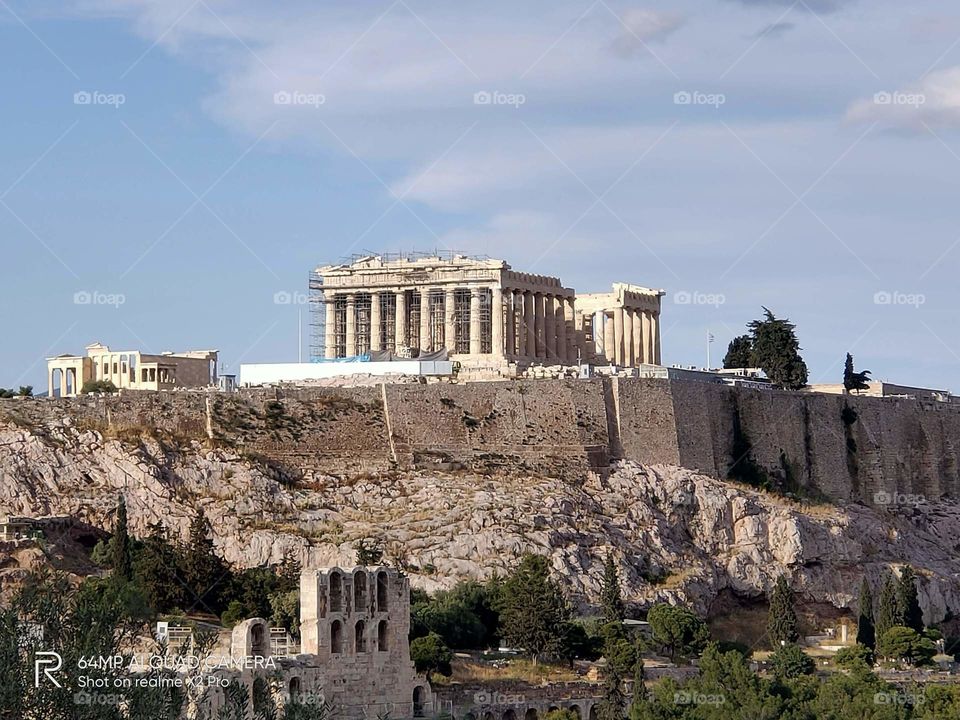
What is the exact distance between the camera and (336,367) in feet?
290

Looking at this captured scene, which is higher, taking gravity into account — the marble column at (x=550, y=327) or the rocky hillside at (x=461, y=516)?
the marble column at (x=550, y=327)

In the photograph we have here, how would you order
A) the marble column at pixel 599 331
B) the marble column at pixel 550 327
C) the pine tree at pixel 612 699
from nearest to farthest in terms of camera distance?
1. the pine tree at pixel 612 699
2. the marble column at pixel 550 327
3. the marble column at pixel 599 331

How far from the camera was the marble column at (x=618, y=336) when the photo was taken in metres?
101

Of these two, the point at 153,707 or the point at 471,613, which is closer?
the point at 153,707

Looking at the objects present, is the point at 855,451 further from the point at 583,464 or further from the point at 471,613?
the point at 471,613

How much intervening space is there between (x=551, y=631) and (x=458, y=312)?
25.7 m

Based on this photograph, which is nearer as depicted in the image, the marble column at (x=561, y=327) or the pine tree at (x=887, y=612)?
the pine tree at (x=887, y=612)

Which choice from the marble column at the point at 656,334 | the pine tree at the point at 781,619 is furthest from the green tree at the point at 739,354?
the pine tree at the point at 781,619

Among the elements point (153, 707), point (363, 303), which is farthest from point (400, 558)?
point (153, 707)

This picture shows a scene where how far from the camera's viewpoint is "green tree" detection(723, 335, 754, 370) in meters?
105

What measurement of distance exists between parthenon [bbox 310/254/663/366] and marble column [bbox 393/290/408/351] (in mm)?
38

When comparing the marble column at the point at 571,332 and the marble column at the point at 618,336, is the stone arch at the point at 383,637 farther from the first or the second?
the marble column at the point at 618,336

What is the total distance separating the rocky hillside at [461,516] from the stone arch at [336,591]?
1472 centimetres

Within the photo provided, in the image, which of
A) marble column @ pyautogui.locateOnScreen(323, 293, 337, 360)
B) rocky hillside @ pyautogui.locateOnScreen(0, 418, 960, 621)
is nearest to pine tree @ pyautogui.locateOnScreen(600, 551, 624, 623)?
rocky hillside @ pyautogui.locateOnScreen(0, 418, 960, 621)
